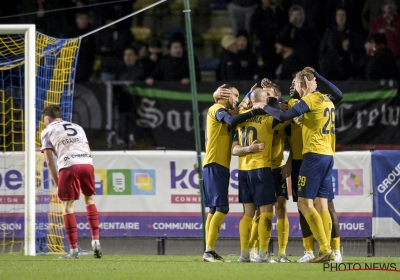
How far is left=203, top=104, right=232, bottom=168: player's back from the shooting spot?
12.0 metres

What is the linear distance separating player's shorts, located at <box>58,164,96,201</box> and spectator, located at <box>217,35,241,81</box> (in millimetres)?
6569

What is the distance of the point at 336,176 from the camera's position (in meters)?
14.7

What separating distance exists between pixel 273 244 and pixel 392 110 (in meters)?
4.01

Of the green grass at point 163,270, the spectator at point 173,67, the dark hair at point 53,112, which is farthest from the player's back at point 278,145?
the spectator at point 173,67

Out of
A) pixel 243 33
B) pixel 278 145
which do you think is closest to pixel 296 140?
pixel 278 145

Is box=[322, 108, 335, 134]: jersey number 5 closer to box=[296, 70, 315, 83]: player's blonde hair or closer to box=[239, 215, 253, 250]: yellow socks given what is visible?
box=[296, 70, 315, 83]: player's blonde hair

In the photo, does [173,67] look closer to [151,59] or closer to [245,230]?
[151,59]

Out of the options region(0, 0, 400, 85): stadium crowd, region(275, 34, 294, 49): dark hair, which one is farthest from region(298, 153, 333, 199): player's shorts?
region(275, 34, 294, 49): dark hair

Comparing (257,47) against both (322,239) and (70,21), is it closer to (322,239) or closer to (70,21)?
(70,21)

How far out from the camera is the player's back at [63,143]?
13016 mm

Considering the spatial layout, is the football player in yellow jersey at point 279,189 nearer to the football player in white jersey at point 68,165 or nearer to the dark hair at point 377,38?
the football player in white jersey at point 68,165

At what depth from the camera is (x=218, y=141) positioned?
12070 mm

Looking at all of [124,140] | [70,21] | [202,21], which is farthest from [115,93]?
[202,21]

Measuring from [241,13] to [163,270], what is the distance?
37.0 ft
